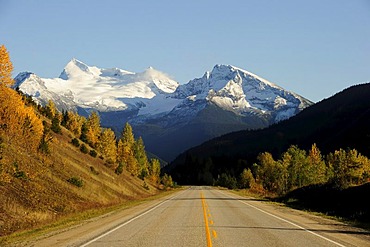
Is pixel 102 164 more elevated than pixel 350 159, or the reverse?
pixel 350 159

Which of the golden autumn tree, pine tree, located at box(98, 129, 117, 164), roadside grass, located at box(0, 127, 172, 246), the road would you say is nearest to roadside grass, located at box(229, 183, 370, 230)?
the road

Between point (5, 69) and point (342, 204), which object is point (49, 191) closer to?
point (5, 69)

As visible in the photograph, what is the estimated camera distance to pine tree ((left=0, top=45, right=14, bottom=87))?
104 feet

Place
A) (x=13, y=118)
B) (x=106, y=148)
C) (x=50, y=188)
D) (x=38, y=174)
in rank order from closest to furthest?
(x=50, y=188)
(x=38, y=174)
(x=13, y=118)
(x=106, y=148)

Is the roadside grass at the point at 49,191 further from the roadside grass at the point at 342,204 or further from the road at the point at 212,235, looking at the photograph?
the roadside grass at the point at 342,204

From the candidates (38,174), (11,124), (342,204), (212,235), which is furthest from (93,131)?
(212,235)

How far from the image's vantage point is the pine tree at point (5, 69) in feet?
104

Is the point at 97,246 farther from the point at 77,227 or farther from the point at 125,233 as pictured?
Result: the point at 77,227

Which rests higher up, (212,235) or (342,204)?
(342,204)

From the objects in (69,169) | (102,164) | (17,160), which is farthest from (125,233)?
(102,164)

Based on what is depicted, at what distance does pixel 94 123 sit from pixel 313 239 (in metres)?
78.6

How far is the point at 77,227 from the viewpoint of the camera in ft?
71.4

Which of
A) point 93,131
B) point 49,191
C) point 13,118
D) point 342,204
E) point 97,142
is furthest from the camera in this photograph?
point 93,131

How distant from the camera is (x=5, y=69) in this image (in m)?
31.9
